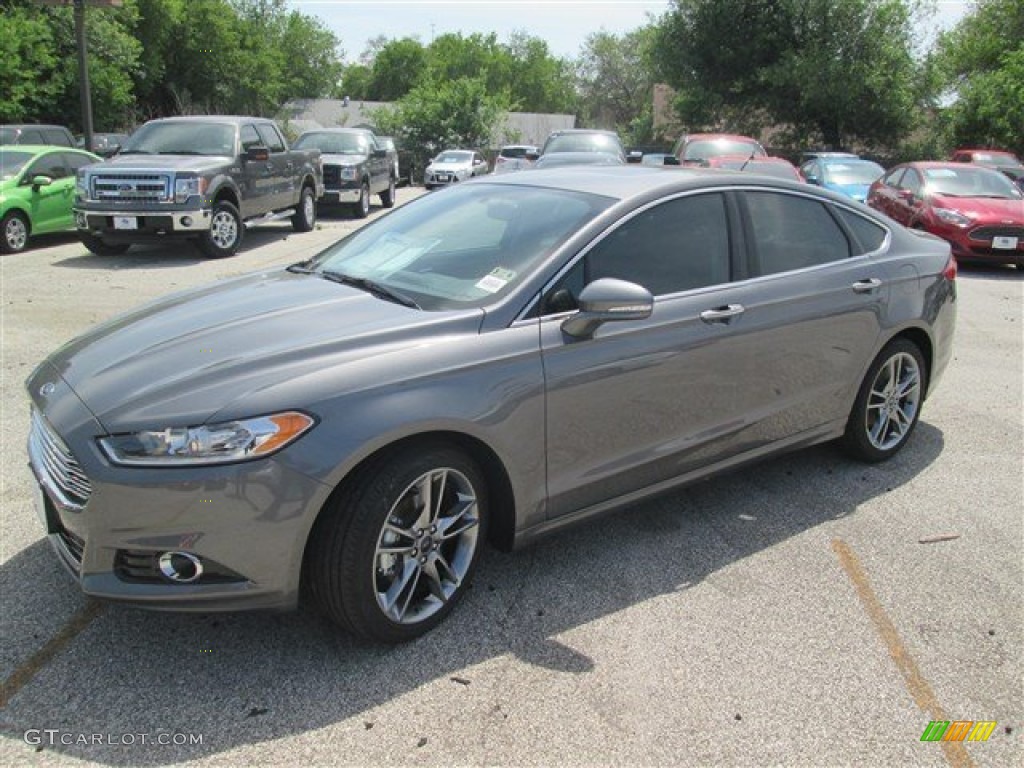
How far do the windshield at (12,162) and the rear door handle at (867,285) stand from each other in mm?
11571

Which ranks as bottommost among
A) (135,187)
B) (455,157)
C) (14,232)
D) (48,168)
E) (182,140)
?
(14,232)

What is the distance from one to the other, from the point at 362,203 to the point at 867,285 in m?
14.4

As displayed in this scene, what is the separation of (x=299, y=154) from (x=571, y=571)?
Answer: 40.4ft

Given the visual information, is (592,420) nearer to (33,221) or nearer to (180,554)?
(180,554)

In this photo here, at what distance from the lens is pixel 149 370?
2959mm

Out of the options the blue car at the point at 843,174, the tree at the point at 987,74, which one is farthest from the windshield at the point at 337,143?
the tree at the point at 987,74

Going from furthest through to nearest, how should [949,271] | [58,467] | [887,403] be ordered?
[949,271], [887,403], [58,467]

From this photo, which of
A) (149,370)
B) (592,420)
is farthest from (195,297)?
(592,420)

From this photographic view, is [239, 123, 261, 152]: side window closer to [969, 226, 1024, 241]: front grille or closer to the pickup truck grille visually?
the pickup truck grille

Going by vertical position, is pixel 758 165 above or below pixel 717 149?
below

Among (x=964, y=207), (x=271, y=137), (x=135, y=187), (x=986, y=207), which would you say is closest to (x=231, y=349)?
(x=135, y=187)

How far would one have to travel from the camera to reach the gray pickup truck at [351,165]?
17016mm

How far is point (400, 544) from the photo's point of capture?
9.89ft

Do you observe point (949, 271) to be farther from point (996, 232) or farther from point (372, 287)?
point (996, 232)
